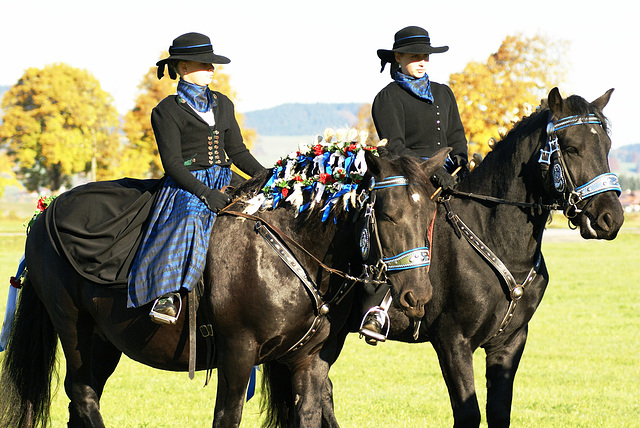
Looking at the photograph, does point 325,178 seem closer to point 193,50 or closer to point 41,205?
point 193,50

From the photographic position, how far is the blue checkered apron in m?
5.07

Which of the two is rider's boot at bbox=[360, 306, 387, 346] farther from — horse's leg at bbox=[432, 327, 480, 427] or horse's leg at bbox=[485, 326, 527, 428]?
horse's leg at bbox=[485, 326, 527, 428]

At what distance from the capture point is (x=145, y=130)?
155ft

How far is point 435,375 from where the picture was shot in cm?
1008

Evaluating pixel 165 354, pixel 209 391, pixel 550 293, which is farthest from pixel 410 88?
pixel 550 293

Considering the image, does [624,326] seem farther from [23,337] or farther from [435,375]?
A: [23,337]

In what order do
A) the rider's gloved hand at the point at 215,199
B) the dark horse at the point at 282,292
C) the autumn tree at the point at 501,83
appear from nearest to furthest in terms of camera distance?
the dark horse at the point at 282,292, the rider's gloved hand at the point at 215,199, the autumn tree at the point at 501,83

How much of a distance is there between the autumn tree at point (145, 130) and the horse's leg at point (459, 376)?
38346mm

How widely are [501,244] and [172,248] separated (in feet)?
7.87

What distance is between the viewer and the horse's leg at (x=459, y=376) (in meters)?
5.49

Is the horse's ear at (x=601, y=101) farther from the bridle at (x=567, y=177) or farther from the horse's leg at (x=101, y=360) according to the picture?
the horse's leg at (x=101, y=360)

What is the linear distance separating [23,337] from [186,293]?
2.05m

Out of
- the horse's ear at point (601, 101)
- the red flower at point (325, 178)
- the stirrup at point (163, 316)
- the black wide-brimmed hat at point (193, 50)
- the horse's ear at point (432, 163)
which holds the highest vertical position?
the black wide-brimmed hat at point (193, 50)

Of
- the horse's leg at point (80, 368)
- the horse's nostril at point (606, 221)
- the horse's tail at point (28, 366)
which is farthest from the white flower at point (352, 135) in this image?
the horse's tail at point (28, 366)
